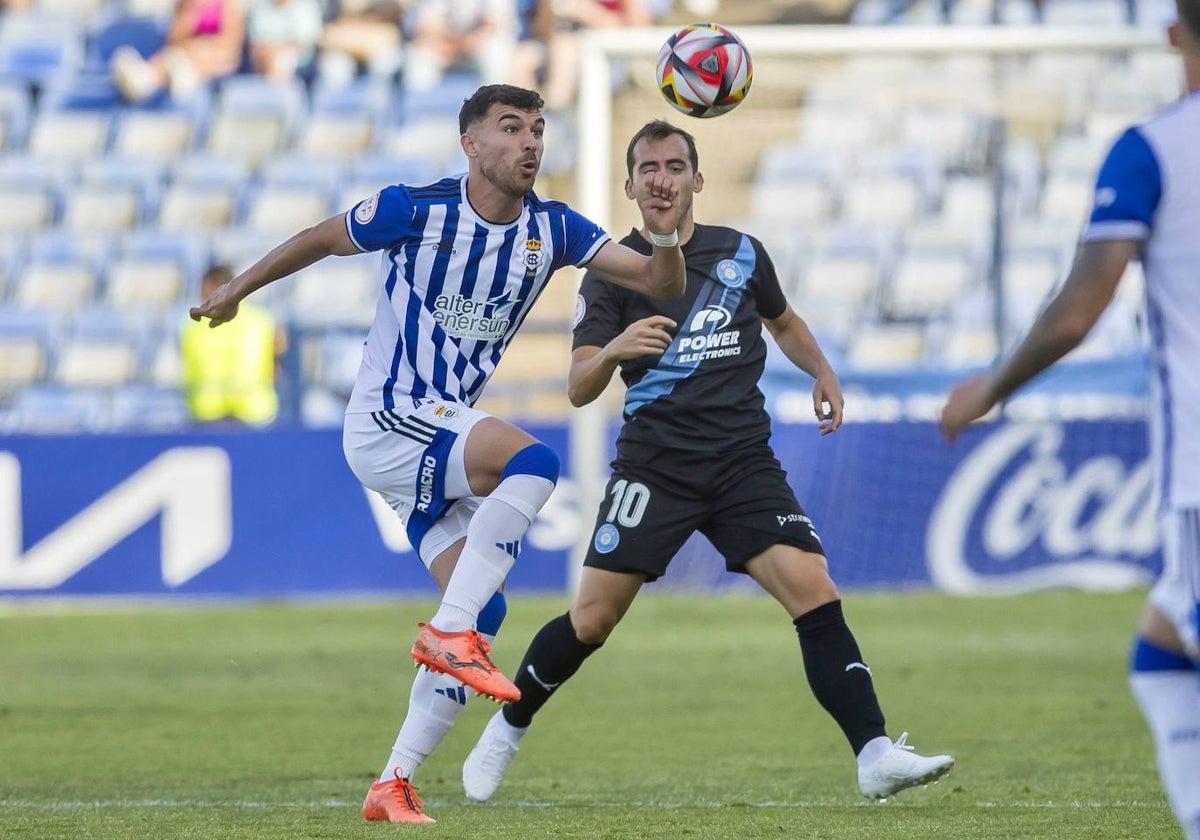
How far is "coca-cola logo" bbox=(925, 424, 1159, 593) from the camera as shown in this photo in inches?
566

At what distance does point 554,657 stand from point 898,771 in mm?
1363

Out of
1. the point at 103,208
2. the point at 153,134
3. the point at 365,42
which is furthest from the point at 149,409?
the point at 365,42

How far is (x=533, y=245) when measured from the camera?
6.07 meters

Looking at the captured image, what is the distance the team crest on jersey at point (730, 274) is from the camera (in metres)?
6.62

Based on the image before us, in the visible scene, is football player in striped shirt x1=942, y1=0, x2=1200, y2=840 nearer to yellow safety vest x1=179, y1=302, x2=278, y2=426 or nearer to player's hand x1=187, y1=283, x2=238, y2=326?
player's hand x1=187, y1=283, x2=238, y2=326

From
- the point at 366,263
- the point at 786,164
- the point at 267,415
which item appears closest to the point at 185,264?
the point at 366,263

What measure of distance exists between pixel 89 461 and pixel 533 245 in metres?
9.34

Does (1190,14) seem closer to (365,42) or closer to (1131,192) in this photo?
(1131,192)

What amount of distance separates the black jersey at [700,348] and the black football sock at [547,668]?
2.42 ft

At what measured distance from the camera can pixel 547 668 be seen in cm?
651

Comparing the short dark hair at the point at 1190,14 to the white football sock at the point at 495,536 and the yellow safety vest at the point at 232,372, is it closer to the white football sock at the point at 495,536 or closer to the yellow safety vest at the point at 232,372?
the white football sock at the point at 495,536

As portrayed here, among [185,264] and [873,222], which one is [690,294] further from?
[185,264]

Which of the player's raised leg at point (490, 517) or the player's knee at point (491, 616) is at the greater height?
the player's raised leg at point (490, 517)

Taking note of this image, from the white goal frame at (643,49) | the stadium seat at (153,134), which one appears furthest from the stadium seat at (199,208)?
the white goal frame at (643,49)
